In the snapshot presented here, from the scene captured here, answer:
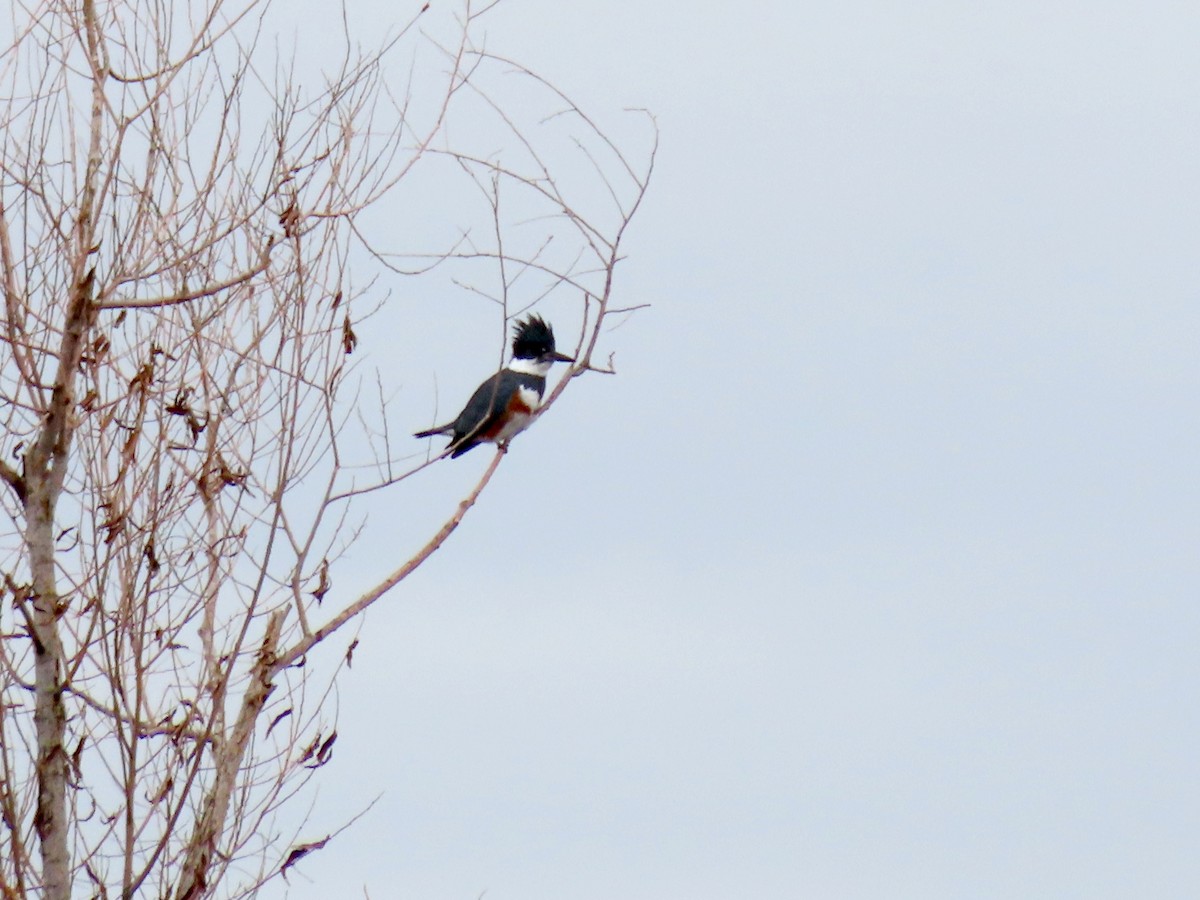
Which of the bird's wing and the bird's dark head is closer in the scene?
the bird's wing

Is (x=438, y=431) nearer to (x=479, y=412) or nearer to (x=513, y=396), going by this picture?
(x=479, y=412)

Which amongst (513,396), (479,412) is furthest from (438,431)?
(513,396)

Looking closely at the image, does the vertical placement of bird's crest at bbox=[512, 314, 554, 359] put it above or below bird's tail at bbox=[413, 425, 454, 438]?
above

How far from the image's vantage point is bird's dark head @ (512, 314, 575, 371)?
998 centimetres

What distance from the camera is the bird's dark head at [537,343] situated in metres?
9.98

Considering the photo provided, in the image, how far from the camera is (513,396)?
8766mm

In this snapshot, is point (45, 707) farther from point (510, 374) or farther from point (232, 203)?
point (510, 374)

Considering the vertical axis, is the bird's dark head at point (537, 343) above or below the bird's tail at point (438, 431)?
above

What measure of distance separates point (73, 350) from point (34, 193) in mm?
495

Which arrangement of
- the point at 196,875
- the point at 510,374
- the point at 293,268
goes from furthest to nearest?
the point at 510,374
the point at 293,268
the point at 196,875

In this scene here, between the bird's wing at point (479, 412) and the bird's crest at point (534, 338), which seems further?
the bird's crest at point (534, 338)

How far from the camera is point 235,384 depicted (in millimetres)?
5750

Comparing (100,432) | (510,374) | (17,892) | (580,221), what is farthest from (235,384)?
(510,374)

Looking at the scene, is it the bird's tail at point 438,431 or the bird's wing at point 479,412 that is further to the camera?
the bird's tail at point 438,431
